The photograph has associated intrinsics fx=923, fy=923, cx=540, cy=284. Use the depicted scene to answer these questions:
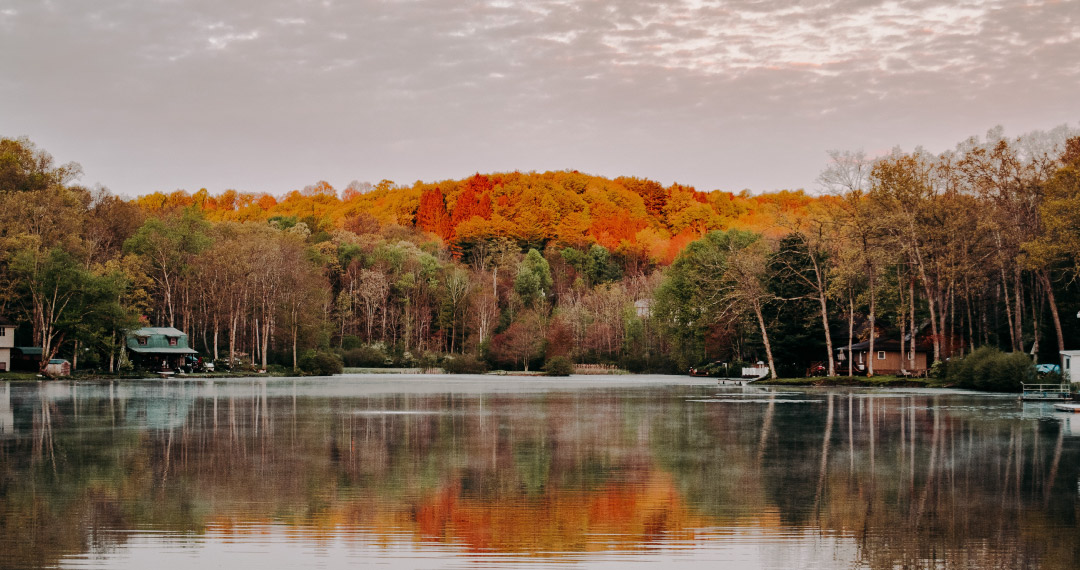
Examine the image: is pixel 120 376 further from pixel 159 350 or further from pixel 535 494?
pixel 535 494

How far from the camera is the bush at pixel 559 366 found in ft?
261

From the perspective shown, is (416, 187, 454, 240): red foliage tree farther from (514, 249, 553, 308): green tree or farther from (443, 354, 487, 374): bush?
(443, 354, 487, 374): bush

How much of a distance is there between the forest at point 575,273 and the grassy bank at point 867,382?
1.68 m

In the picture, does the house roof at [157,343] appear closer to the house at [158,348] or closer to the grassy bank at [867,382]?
the house at [158,348]

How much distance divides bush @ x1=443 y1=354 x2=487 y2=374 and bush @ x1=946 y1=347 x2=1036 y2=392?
1778 inches

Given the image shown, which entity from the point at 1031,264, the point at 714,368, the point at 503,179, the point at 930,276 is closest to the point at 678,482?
the point at 1031,264

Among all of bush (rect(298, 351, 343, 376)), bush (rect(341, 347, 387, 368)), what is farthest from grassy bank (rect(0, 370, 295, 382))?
bush (rect(341, 347, 387, 368))

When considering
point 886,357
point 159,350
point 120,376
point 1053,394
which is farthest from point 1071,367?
point 159,350

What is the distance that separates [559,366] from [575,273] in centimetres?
3234

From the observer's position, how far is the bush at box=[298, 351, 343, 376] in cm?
7475

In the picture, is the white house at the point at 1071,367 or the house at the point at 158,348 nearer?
the white house at the point at 1071,367

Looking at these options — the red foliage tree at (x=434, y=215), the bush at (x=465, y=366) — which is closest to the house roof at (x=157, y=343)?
the bush at (x=465, y=366)

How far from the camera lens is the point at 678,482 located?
45.8ft

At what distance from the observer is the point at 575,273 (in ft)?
363
